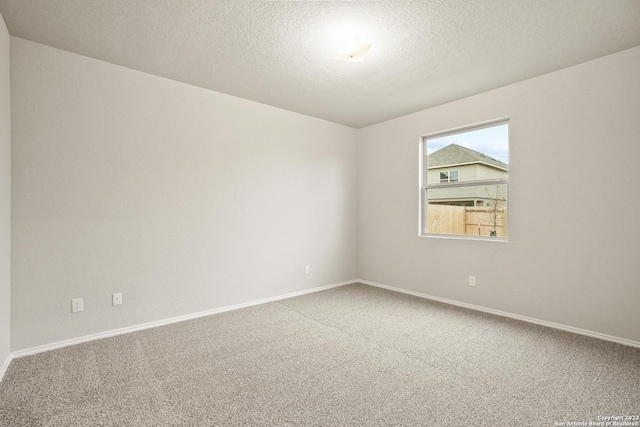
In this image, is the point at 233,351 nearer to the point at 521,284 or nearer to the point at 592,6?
the point at 521,284

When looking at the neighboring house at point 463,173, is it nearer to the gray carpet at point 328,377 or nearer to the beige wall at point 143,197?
the gray carpet at point 328,377

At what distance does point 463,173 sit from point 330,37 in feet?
7.97

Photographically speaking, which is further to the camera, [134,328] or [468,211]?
[468,211]

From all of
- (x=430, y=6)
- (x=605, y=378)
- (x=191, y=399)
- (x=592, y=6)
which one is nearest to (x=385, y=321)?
(x=605, y=378)

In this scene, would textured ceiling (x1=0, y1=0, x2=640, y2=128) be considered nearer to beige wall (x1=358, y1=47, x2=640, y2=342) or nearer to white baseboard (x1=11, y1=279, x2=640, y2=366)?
beige wall (x1=358, y1=47, x2=640, y2=342)

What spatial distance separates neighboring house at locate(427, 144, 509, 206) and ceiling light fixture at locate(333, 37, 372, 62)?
211 centimetres

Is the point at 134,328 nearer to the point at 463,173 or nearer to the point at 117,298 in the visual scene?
the point at 117,298

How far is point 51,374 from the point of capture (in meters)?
2.18

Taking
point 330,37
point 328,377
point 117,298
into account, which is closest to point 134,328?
point 117,298

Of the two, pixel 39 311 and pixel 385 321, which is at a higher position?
pixel 39 311

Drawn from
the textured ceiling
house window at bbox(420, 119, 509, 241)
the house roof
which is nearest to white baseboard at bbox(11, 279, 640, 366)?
house window at bbox(420, 119, 509, 241)

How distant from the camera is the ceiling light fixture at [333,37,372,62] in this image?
2.46m

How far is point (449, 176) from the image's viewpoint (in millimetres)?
4051

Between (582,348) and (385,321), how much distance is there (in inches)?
64.9
